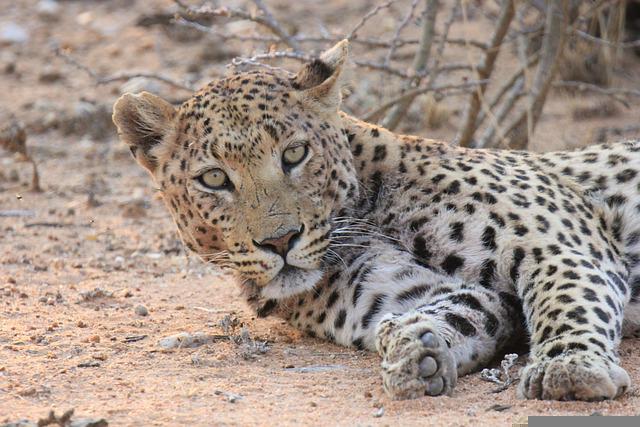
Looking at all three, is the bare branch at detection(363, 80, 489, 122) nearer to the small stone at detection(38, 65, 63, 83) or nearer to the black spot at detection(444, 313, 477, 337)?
the black spot at detection(444, 313, 477, 337)

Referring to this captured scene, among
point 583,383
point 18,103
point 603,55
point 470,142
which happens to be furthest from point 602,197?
point 18,103

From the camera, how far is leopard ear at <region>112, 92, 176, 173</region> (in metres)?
5.36

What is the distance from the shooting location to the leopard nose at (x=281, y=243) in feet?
15.8

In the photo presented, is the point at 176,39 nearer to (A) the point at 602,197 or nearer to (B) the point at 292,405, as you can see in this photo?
(A) the point at 602,197

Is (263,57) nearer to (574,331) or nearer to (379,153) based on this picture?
(379,153)

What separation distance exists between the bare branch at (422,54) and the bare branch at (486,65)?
42cm

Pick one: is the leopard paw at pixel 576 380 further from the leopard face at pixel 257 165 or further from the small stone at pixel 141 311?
the small stone at pixel 141 311

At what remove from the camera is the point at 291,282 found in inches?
196

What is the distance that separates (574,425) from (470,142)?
4.82m

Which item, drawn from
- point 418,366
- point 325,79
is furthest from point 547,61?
point 418,366

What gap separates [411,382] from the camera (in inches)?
168

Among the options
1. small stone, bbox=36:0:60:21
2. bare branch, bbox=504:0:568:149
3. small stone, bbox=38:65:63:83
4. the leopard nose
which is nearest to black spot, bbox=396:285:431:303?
the leopard nose

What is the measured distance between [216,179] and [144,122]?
0.56 metres

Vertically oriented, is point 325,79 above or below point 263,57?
below
